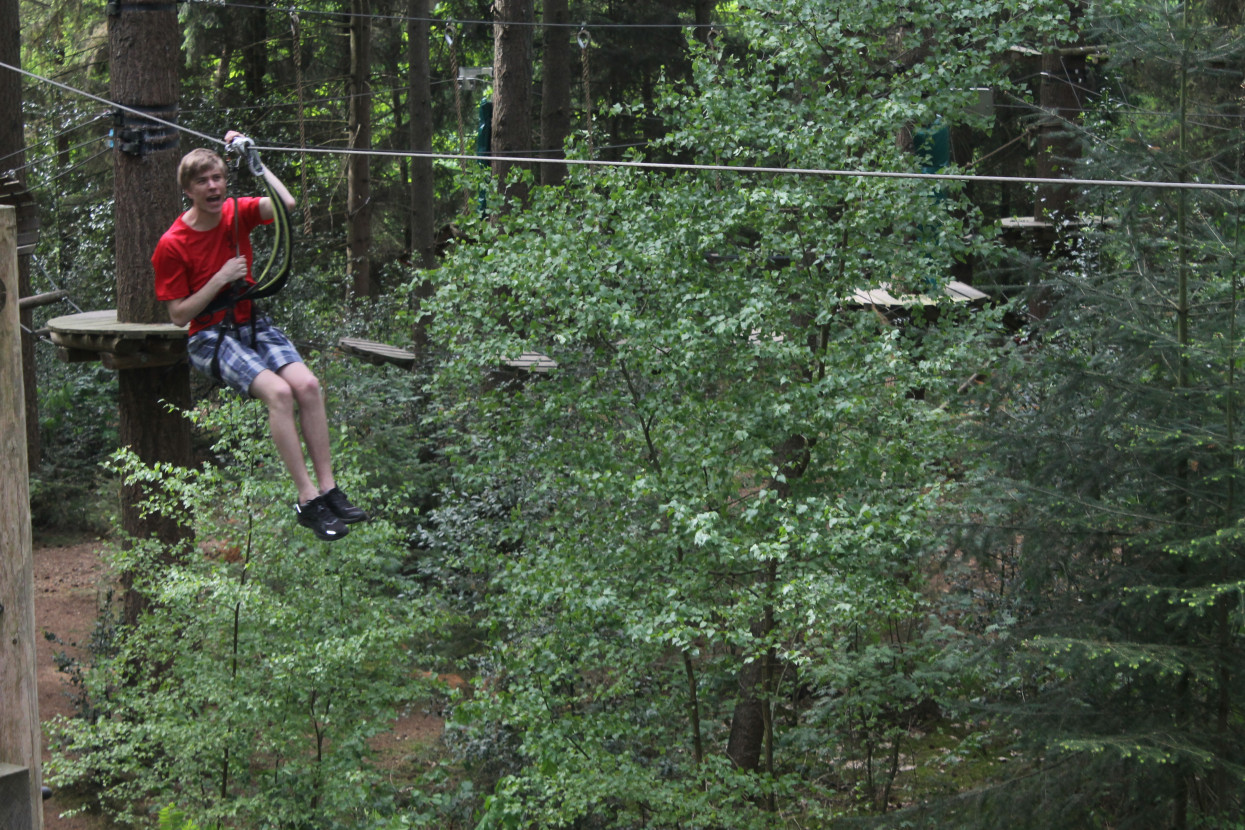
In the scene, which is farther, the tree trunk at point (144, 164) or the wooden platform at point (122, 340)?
the tree trunk at point (144, 164)

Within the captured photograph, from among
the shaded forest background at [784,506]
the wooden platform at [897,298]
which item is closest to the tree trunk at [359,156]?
the shaded forest background at [784,506]

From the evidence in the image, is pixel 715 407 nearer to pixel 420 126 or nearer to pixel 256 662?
pixel 256 662

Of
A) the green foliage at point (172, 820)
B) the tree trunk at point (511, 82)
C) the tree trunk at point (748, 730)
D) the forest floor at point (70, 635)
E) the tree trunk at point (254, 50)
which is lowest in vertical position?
the forest floor at point (70, 635)

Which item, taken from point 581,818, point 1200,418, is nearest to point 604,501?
point 581,818

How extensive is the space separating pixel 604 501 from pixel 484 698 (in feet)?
5.14

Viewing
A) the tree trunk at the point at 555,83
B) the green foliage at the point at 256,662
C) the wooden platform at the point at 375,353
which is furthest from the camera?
the tree trunk at the point at 555,83

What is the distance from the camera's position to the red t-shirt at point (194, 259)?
16.0 ft

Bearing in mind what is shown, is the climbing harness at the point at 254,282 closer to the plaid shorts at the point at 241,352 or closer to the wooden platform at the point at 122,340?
the plaid shorts at the point at 241,352

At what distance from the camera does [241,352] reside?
483 cm

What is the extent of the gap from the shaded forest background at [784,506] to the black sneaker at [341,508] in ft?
4.91

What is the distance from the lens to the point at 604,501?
7.53 m

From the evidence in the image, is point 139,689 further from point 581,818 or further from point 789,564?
point 789,564

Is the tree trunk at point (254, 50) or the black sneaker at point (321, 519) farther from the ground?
the tree trunk at point (254, 50)

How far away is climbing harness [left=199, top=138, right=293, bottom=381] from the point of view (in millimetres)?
4641
